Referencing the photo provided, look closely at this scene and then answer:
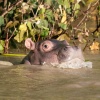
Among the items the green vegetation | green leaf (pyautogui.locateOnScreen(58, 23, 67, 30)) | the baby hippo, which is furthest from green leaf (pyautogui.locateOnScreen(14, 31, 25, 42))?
the baby hippo

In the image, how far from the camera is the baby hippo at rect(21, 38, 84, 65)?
5078mm

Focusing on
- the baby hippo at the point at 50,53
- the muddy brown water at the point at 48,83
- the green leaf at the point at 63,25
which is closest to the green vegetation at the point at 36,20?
the green leaf at the point at 63,25

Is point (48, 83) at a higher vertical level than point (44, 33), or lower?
lower

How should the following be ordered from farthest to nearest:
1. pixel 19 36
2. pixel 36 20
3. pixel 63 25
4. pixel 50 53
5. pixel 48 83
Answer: pixel 63 25
pixel 19 36
pixel 36 20
pixel 50 53
pixel 48 83

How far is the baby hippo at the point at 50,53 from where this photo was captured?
5.08 m

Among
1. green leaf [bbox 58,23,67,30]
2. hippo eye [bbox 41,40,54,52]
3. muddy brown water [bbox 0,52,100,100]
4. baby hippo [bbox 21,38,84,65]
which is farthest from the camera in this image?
green leaf [bbox 58,23,67,30]

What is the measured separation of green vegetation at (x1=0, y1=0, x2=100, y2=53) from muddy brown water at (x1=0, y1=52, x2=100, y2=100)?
1.14 metres

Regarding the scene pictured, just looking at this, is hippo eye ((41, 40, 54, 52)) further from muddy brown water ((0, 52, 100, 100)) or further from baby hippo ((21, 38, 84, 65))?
muddy brown water ((0, 52, 100, 100))

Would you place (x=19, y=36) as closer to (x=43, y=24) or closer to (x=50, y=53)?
(x=43, y=24)

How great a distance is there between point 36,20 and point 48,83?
7.06 feet

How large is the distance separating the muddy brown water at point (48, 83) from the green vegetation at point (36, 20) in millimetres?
1144

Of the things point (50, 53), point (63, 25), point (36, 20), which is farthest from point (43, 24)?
point (50, 53)

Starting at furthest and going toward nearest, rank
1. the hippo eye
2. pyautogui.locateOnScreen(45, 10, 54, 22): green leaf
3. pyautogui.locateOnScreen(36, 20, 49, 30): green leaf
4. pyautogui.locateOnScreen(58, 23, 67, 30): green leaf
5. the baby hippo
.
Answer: pyautogui.locateOnScreen(58, 23, 67, 30): green leaf, pyautogui.locateOnScreen(45, 10, 54, 22): green leaf, pyautogui.locateOnScreen(36, 20, 49, 30): green leaf, the hippo eye, the baby hippo

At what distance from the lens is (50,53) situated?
211 inches
